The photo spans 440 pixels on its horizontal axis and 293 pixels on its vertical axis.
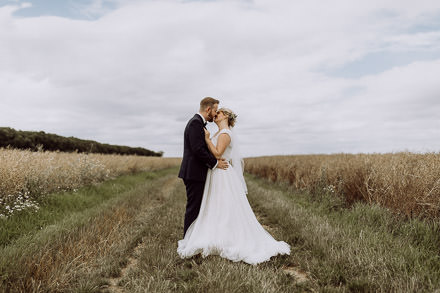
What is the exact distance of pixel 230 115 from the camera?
16.1 feet

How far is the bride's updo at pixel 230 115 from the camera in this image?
489 centimetres

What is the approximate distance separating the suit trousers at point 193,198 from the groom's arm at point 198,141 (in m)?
0.51

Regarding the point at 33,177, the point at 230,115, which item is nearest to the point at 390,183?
the point at 230,115

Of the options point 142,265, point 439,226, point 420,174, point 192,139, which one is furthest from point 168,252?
point 420,174

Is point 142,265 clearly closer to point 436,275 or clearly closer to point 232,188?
point 232,188

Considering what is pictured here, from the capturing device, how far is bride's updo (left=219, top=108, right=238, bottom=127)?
489 cm

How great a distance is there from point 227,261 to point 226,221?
0.63 m

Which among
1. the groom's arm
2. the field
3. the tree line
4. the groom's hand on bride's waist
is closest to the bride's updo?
the groom's arm

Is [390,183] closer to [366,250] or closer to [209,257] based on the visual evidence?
[366,250]

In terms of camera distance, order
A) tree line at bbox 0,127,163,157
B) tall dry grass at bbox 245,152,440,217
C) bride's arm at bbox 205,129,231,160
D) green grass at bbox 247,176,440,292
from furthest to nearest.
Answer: tree line at bbox 0,127,163,157, tall dry grass at bbox 245,152,440,217, bride's arm at bbox 205,129,231,160, green grass at bbox 247,176,440,292

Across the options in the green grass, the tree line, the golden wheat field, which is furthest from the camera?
the tree line

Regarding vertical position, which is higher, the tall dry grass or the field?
the tall dry grass

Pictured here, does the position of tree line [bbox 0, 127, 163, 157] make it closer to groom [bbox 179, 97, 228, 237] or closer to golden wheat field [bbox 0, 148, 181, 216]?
golden wheat field [bbox 0, 148, 181, 216]

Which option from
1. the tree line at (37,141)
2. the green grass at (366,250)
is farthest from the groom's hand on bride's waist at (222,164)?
the tree line at (37,141)
